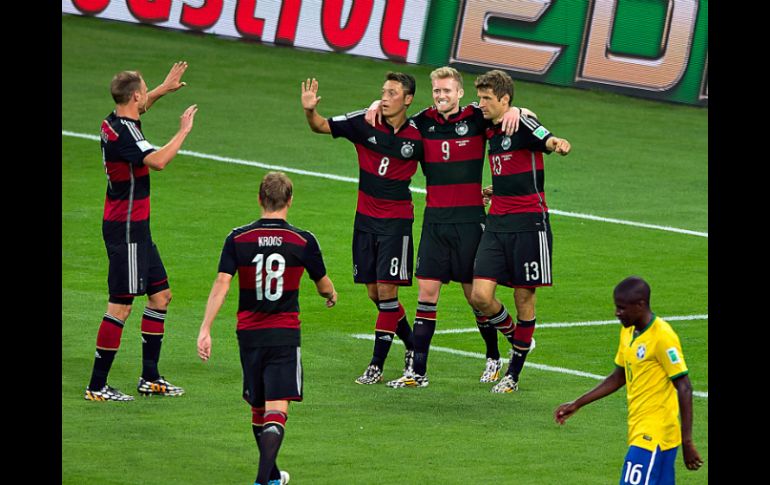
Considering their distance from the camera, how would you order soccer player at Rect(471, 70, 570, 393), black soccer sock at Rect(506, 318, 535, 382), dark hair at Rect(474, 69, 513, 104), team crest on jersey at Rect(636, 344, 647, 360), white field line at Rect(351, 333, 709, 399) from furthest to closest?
white field line at Rect(351, 333, 709, 399)
black soccer sock at Rect(506, 318, 535, 382)
soccer player at Rect(471, 70, 570, 393)
dark hair at Rect(474, 69, 513, 104)
team crest on jersey at Rect(636, 344, 647, 360)

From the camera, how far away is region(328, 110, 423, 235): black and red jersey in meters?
13.8

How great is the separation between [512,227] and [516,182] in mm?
389

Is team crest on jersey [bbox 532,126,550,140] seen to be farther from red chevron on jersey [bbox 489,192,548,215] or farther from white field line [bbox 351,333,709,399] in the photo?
white field line [bbox 351,333,709,399]

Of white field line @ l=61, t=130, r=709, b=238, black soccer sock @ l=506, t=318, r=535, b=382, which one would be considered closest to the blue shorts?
black soccer sock @ l=506, t=318, r=535, b=382

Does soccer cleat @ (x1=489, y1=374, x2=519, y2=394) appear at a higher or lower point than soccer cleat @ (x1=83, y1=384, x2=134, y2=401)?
higher

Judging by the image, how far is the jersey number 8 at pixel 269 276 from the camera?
1041 cm

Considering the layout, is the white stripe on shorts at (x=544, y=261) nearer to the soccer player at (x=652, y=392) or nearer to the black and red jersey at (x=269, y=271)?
the black and red jersey at (x=269, y=271)

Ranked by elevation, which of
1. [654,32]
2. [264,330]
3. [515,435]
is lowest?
[515,435]

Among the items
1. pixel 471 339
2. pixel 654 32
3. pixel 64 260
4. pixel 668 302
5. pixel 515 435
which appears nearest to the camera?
pixel 515 435

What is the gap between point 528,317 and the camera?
13.6m

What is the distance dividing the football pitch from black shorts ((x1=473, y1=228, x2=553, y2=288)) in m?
1.01
